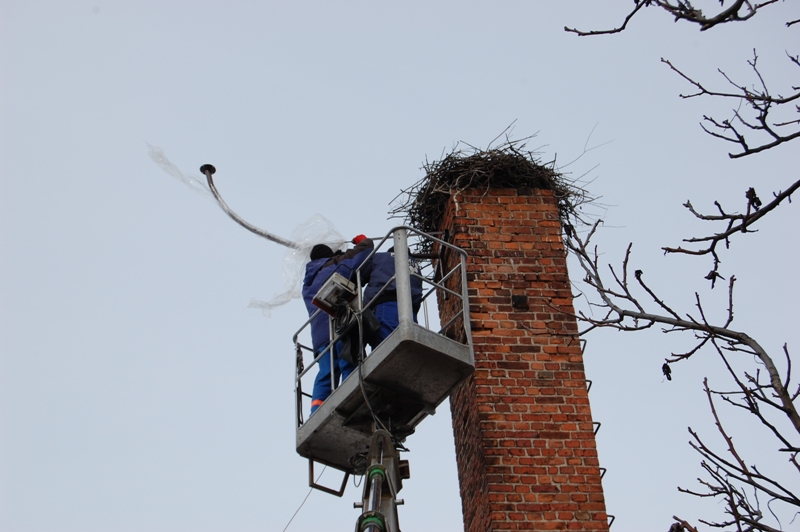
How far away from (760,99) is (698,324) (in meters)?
1.11

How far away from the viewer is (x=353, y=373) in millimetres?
8367

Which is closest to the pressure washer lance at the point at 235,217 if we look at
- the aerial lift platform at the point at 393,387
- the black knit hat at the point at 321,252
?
the black knit hat at the point at 321,252

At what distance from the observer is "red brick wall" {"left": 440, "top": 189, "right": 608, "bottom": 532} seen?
Answer: 26.8 feet

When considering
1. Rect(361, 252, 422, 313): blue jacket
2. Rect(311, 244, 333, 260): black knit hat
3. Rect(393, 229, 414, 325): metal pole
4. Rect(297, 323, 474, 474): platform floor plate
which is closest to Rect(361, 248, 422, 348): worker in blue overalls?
Rect(361, 252, 422, 313): blue jacket

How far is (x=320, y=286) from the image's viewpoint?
31.0 feet

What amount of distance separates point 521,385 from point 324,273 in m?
1.94

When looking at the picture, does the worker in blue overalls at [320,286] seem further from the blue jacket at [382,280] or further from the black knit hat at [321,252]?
the blue jacket at [382,280]

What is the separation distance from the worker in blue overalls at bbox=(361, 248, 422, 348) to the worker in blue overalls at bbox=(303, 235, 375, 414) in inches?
6.2

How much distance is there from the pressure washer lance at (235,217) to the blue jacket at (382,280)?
1.45 metres

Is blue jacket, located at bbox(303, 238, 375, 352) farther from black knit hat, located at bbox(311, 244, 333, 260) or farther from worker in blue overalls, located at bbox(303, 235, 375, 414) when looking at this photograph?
black knit hat, located at bbox(311, 244, 333, 260)

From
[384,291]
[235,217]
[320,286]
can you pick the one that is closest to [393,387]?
[384,291]

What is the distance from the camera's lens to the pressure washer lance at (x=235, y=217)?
34.6 ft

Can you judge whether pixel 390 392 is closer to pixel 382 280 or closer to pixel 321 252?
pixel 382 280

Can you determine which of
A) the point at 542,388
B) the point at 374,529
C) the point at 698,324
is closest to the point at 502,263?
the point at 542,388
